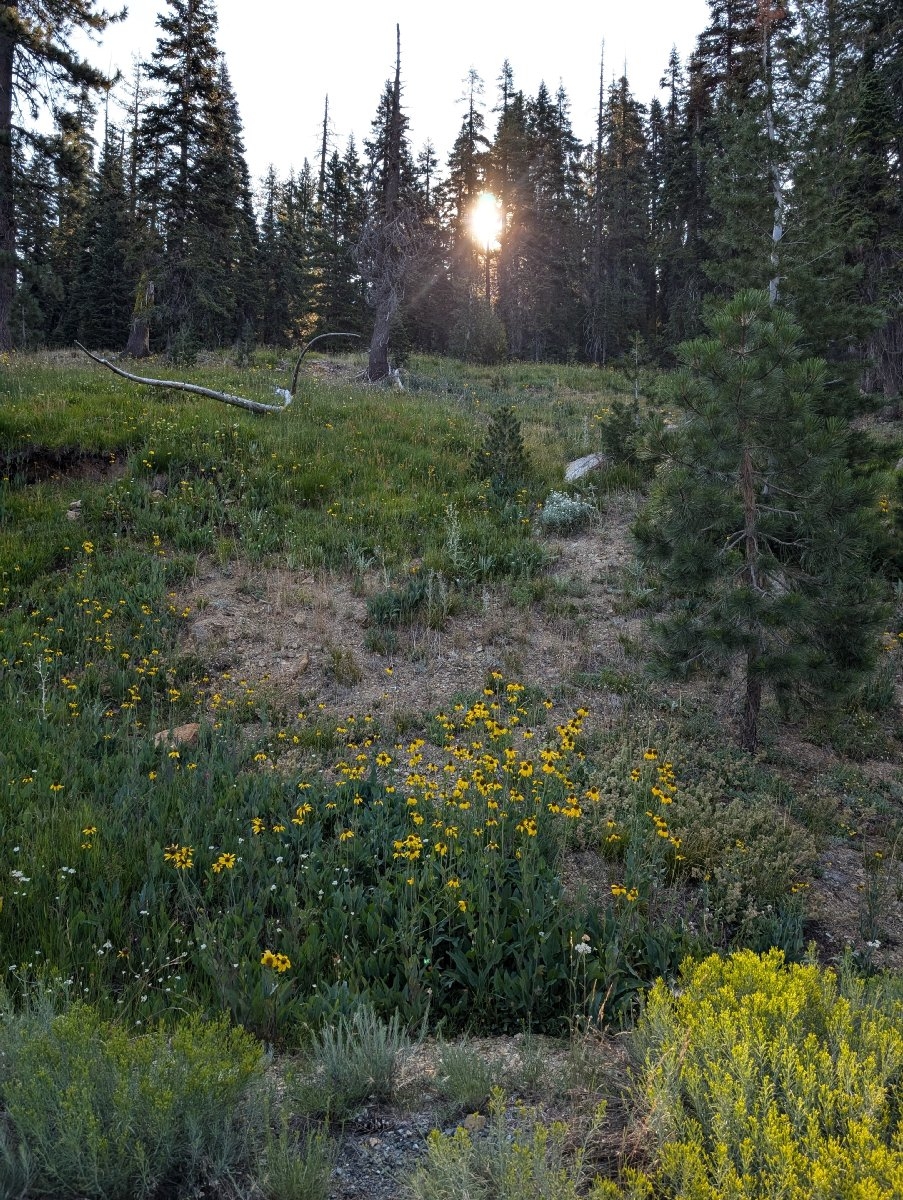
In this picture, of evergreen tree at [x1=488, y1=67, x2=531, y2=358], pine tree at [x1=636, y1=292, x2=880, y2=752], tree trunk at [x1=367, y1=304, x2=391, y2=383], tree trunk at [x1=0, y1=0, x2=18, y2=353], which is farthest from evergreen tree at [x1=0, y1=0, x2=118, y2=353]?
evergreen tree at [x1=488, y1=67, x2=531, y2=358]

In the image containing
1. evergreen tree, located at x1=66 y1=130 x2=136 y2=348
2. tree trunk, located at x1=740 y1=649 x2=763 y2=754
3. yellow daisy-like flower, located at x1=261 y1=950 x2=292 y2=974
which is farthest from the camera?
evergreen tree, located at x1=66 y1=130 x2=136 y2=348

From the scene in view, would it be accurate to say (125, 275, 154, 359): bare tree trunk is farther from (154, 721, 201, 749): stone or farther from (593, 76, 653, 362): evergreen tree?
(593, 76, 653, 362): evergreen tree

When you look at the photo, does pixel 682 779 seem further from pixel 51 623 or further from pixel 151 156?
pixel 151 156

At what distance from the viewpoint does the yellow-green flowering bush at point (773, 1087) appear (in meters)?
1.66

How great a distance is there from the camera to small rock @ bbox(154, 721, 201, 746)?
17.4 ft

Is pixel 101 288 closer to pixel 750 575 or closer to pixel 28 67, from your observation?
pixel 28 67

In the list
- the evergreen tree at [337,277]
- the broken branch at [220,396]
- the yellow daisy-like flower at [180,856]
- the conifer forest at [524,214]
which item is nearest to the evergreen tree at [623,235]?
the conifer forest at [524,214]

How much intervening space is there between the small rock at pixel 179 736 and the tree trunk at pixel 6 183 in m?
14.9

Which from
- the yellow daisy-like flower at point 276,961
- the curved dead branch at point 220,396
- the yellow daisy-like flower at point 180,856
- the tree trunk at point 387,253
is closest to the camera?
the yellow daisy-like flower at point 276,961

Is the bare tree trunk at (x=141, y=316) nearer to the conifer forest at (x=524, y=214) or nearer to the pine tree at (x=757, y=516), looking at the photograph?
the conifer forest at (x=524, y=214)

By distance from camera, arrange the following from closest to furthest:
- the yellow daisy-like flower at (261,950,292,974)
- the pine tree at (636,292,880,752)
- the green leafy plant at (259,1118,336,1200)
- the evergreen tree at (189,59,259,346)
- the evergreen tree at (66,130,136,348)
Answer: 1. the green leafy plant at (259,1118,336,1200)
2. the yellow daisy-like flower at (261,950,292,974)
3. the pine tree at (636,292,880,752)
4. the evergreen tree at (189,59,259,346)
5. the evergreen tree at (66,130,136,348)

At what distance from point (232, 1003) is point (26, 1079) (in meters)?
0.93

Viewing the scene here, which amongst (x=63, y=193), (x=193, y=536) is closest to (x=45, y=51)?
(x=63, y=193)

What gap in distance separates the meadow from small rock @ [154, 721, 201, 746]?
0.15ft
